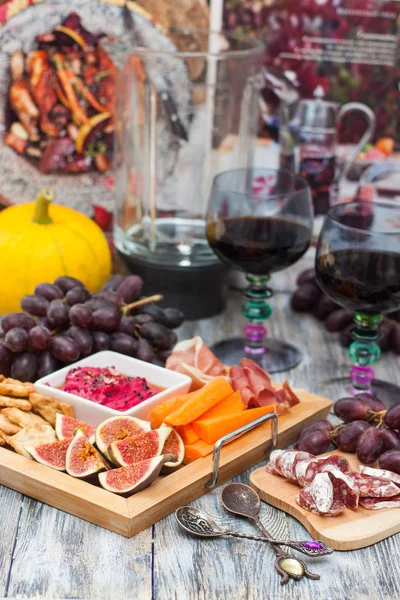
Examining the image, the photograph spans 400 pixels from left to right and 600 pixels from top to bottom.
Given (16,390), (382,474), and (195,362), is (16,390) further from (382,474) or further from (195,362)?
(382,474)

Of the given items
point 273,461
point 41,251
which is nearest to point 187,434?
point 273,461

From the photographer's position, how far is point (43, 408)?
151 centimetres

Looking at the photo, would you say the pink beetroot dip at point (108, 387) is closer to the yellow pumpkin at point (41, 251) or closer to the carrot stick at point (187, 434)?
the carrot stick at point (187, 434)

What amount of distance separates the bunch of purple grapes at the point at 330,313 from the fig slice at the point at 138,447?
73cm

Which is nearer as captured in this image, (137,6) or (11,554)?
(11,554)

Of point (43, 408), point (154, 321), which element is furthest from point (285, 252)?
point (43, 408)

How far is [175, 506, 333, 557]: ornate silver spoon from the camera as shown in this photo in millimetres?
1242

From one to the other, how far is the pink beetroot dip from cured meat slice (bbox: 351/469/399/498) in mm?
417

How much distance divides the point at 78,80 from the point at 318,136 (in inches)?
24.5

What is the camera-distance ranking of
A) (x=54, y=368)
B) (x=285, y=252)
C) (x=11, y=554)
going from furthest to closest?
(x=285, y=252)
(x=54, y=368)
(x=11, y=554)

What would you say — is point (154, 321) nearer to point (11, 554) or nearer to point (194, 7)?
point (11, 554)

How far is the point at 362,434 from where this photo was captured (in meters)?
1.48

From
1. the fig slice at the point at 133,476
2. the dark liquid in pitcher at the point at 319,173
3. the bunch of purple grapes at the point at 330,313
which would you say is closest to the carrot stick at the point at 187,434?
the fig slice at the point at 133,476

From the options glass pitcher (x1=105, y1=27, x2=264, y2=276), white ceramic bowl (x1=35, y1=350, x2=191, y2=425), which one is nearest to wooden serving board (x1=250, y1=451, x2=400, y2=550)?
white ceramic bowl (x1=35, y1=350, x2=191, y2=425)
